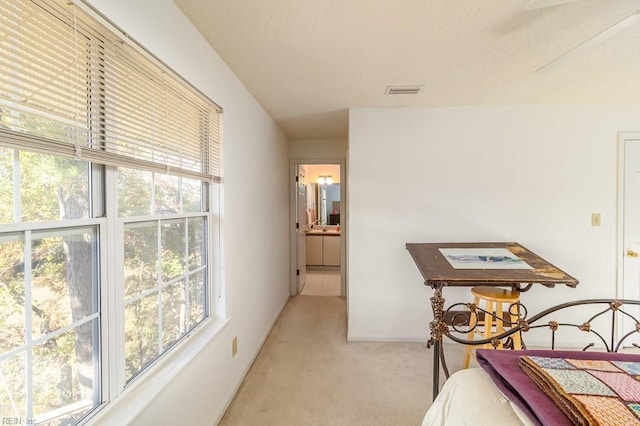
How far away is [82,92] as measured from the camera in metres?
0.93

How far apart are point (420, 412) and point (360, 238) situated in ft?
4.90

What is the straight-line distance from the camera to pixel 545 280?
176 centimetres

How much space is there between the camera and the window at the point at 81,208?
0.76 metres

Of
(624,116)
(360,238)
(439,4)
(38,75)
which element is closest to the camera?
(38,75)

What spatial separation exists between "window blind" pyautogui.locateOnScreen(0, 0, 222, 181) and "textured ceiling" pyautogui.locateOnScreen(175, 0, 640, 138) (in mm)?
495

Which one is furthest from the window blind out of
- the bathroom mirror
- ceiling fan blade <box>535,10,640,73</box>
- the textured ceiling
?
the bathroom mirror

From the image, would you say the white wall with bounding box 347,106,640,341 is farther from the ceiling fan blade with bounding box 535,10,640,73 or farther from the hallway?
the ceiling fan blade with bounding box 535,10,640,73

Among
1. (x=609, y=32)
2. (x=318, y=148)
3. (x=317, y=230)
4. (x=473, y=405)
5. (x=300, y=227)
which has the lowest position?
(x=473, y=405)

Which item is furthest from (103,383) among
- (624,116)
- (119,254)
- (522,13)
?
(624,116)

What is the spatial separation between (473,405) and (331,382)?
57.4 inches

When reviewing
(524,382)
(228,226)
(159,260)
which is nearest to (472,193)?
(524,382)

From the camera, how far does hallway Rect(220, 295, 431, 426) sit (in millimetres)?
1840

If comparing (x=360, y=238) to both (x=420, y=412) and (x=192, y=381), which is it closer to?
(x=420, y=412)

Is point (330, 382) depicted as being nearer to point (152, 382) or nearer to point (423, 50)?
point (152, 382)
